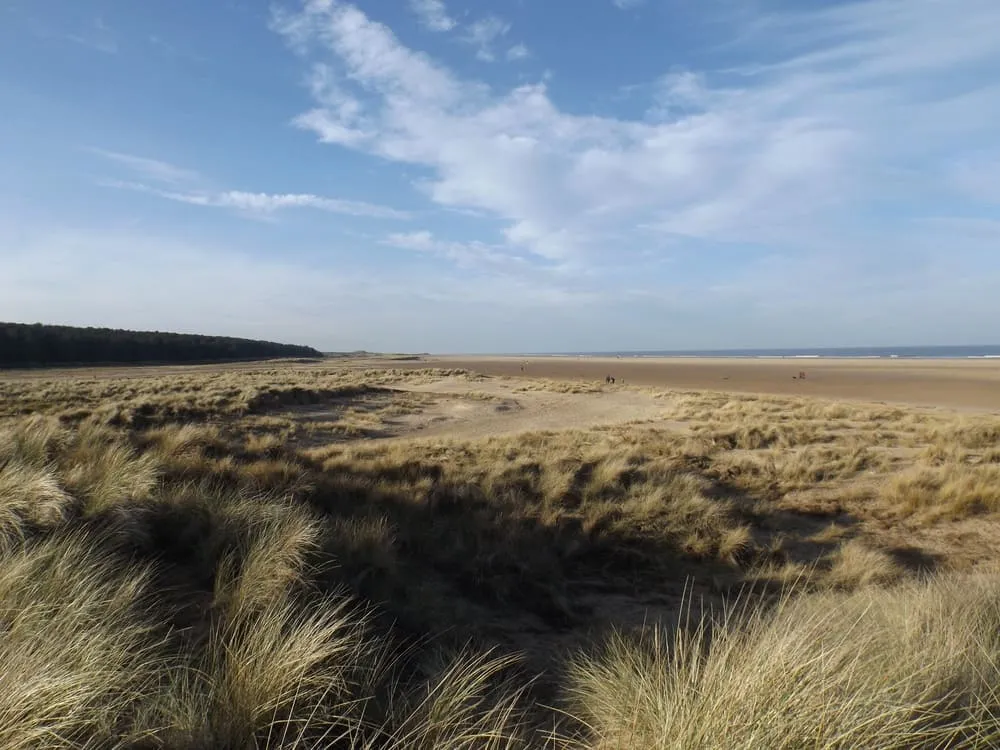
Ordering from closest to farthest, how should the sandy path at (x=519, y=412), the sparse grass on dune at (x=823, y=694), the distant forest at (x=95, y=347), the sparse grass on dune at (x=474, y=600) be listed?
1. the sparse grass on dune at (x=823, y=694)
2. the sparse grass on dune at (x=474, y=600)
3. the sandy path at (x=519, y=412)
4. the distant forest at (x=95, y=347)

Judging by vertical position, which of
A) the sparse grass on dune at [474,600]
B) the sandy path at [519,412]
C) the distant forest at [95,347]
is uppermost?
the distant forest at [95,347]

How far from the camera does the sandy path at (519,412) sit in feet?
67.9

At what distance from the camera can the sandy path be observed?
67.9ft

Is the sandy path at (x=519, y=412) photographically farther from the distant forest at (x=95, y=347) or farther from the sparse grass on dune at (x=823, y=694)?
the distant forest at (x=95, y=347)

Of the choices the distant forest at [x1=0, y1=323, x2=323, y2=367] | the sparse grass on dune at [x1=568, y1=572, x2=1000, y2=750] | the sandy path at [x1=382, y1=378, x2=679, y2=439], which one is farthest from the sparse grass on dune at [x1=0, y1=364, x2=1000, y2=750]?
the distant forest at [x1=0, y1=323, x2=323, y2=367]

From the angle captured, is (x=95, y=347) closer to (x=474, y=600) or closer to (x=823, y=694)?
(x=474, y=600)

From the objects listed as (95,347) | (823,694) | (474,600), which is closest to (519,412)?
(474,600)

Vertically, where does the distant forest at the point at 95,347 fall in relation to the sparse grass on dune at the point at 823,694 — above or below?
above

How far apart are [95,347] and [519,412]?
74.0m

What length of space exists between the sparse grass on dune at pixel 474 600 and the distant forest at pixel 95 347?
72.0 metres

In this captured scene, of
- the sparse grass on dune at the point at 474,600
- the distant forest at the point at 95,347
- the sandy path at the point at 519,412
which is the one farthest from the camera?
the distant forest at the point at 95,347

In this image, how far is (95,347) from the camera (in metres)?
75.3

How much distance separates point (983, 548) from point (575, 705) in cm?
746

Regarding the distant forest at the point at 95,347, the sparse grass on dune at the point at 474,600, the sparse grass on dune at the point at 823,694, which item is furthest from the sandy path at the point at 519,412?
the distant forest at the point at 95,347
